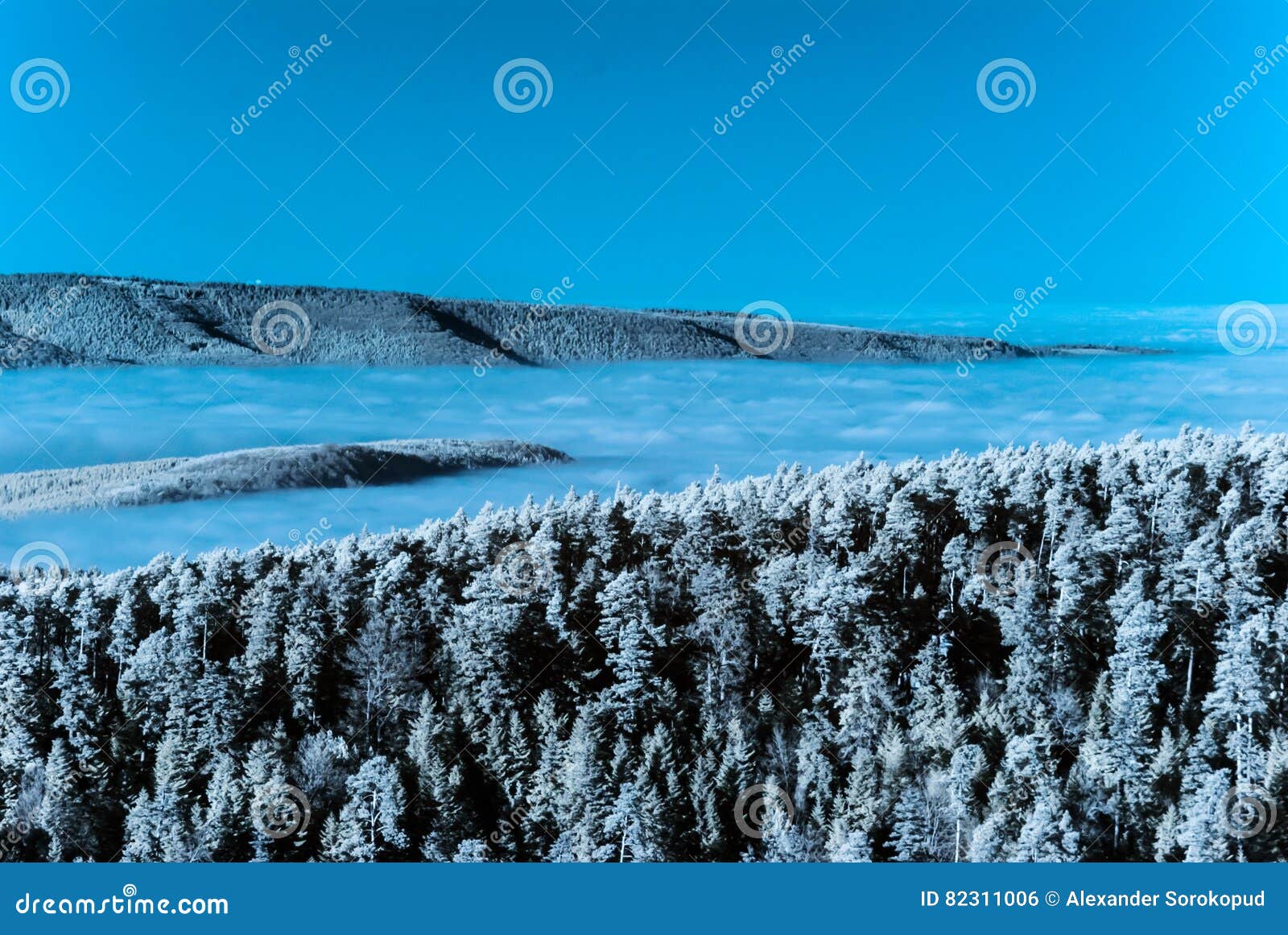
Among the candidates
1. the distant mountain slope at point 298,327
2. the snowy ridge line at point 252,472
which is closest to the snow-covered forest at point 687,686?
the snowy ridge line at point 252,472

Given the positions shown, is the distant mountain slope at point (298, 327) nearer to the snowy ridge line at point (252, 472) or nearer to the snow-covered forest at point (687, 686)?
the snowy ridge line at point (252, 472)

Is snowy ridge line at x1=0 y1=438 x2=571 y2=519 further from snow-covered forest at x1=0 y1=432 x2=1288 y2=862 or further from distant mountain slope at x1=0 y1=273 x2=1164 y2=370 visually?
distant mountain slope at x1=0 y1=273 x2=1164 y2=370

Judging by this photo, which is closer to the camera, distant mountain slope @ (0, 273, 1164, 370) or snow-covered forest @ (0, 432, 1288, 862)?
snow-covered forest @ (0, 432, 1288, 862)

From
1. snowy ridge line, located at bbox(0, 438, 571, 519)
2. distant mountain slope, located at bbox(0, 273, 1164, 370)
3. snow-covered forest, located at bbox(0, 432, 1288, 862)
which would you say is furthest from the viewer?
distant mountain slope, located at bbox(0, 273, 1164, 370)

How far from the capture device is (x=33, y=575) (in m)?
17.0

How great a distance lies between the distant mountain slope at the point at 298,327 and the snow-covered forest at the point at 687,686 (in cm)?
303

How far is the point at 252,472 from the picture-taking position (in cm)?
1761

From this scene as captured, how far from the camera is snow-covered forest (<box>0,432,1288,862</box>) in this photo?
14.5m

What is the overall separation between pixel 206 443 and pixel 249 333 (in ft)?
6.79

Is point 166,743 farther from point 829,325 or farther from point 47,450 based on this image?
point 829,325

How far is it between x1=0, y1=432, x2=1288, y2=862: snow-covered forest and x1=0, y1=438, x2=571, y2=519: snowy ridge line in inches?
52.2

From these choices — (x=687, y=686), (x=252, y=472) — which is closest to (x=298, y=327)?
(x=252, y=472)

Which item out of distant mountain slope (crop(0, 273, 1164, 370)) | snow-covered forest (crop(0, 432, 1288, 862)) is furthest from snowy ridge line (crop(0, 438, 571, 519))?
distant mountain slope (crop(0, 273, 1164, 370))

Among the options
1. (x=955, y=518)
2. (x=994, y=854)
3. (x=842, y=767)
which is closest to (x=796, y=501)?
(x=955, y=518)
